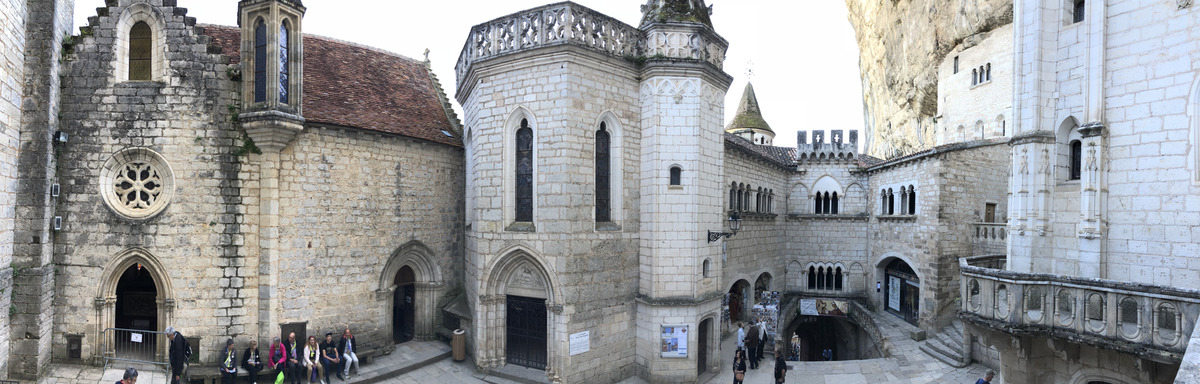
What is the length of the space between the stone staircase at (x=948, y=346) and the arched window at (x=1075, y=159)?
23.3 ft

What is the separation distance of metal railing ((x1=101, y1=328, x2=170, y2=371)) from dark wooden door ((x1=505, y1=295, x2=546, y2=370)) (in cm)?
733

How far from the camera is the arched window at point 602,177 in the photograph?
12.9 metres

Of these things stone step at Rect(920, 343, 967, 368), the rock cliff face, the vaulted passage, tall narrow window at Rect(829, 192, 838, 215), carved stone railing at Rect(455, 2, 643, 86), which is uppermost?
the rock cliff face

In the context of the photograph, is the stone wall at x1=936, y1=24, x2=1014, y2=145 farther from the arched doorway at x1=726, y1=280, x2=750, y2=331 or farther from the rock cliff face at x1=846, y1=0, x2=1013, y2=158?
the arched doorway at x1=726, y1=280, x2=750, y2=331

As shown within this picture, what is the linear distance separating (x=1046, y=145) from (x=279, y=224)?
1563 centimetres

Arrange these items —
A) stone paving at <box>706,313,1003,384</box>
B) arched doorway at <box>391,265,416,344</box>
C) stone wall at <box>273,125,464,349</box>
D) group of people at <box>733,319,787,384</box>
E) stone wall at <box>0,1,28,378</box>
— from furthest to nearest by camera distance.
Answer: arched doorway at <box>391,265,416,344</box>, stone paving at <box>706,313,1003,384</box>, group of people at <box>733,319,787,384</box>, stone wall at <box>273,125,464,349</box>, stone wall at <box>0,1,28,378</box>

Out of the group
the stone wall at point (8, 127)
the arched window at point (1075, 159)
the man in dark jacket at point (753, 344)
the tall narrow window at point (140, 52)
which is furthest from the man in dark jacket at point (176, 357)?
the arched window at point (1075, 159)

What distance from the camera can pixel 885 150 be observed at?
3553 centimetres

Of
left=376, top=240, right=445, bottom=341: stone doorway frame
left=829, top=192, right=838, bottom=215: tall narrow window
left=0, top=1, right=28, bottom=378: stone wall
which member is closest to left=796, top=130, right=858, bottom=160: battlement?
left=829, top=192, right=838, bottom=215: tall narrow window

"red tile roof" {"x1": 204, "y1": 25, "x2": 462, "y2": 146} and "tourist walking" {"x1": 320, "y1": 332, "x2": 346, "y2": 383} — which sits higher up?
"red tile roof" {"x1": 204, "y1": 25, "x2": 462, "y2": 146}

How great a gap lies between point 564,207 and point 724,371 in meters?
6.69

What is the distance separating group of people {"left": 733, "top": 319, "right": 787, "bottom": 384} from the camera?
12.6 metres

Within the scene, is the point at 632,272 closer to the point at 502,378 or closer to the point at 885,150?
the point at 502,378

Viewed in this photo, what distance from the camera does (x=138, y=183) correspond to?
10875 millimetres
